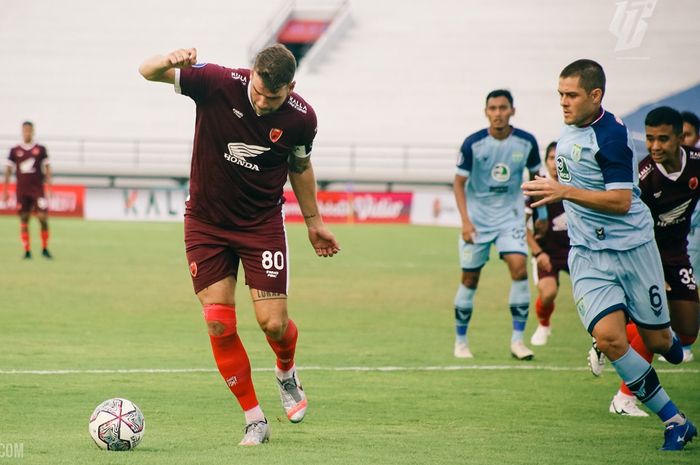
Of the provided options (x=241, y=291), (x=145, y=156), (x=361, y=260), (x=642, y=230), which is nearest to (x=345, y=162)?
(x=145, y=156)

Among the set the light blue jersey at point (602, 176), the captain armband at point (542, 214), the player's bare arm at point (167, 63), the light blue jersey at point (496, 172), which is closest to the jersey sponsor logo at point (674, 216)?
the light blue jersey at point (602, 176)

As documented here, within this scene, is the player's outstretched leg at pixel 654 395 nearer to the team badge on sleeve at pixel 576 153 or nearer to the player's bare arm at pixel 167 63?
the team badge on sleeve at pixel 576 153

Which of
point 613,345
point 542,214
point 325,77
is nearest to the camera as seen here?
point 613,345

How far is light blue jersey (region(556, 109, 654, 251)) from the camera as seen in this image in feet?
22.3

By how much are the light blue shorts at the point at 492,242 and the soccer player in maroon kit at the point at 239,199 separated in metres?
4.42

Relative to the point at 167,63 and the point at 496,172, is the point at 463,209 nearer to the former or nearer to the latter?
the point at 496,172

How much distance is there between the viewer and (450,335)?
43.0 ft

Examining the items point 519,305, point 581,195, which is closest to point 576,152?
point 581,195

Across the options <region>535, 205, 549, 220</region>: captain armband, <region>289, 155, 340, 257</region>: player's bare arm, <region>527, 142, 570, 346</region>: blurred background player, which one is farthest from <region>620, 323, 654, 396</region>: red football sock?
<region>527, 142, 570, 346</region>: blurred background player

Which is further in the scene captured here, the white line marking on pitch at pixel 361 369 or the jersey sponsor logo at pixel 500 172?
the jersey sponsor logo at pixel 500 172

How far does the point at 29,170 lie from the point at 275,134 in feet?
54.0

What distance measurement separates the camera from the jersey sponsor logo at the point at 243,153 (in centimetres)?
697

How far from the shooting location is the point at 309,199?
7.56 m

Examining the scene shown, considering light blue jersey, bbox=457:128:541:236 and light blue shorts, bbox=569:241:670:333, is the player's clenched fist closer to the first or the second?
light blue shorts, bbox=569:241:670:333
